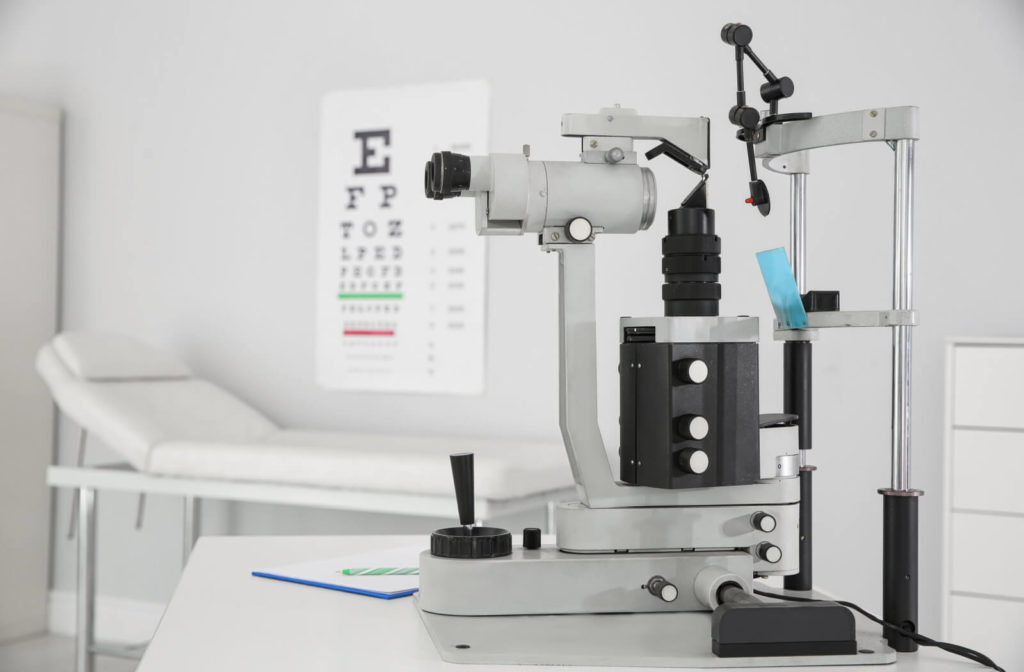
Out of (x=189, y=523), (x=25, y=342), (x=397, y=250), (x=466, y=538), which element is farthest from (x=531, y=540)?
(x=25, y=342)

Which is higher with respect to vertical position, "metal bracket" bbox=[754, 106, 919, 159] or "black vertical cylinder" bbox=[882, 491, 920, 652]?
"metal bracket" bbox=[754, 106, 919, 159]

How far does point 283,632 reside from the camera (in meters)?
0.86

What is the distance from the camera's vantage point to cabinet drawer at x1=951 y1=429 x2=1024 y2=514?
6.75 feet

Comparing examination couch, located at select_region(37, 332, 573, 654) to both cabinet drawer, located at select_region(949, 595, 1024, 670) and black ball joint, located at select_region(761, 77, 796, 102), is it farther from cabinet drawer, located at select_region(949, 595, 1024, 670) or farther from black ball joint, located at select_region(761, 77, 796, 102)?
black ball joint, located at select_region(761, 77, 796, 102)

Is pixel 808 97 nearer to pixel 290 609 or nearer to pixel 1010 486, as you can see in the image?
pixel 1010 486

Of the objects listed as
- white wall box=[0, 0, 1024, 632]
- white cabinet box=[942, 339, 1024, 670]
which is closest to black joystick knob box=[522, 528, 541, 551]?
white wall box=[0, 0, 1024, 632]

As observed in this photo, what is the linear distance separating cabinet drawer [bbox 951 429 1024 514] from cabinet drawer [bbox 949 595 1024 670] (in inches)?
7.7

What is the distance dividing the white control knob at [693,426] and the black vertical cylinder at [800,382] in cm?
15

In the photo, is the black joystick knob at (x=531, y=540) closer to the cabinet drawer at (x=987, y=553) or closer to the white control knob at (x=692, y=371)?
the white control knob at (x=692, y=371)

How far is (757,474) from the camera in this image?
865 mm

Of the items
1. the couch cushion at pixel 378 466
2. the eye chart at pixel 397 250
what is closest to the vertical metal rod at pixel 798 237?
the couch cushion at pixel 378 466

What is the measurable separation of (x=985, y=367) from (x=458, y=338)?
1425 mm

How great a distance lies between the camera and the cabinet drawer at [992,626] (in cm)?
207

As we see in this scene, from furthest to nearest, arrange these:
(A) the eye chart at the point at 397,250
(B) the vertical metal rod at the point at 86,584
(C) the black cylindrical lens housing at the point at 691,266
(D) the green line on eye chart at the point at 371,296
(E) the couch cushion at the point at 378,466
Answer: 1. (D) the green line on eye chart at the point at 371,296
2. (A) the eye chart at the point at 397,250
3. (B) the vertical metal rod at the point at 86,584
4. (E) the couch cushion at the point at 378,466
5. (C) the black cylindrical lens housing at the point at 691,266
